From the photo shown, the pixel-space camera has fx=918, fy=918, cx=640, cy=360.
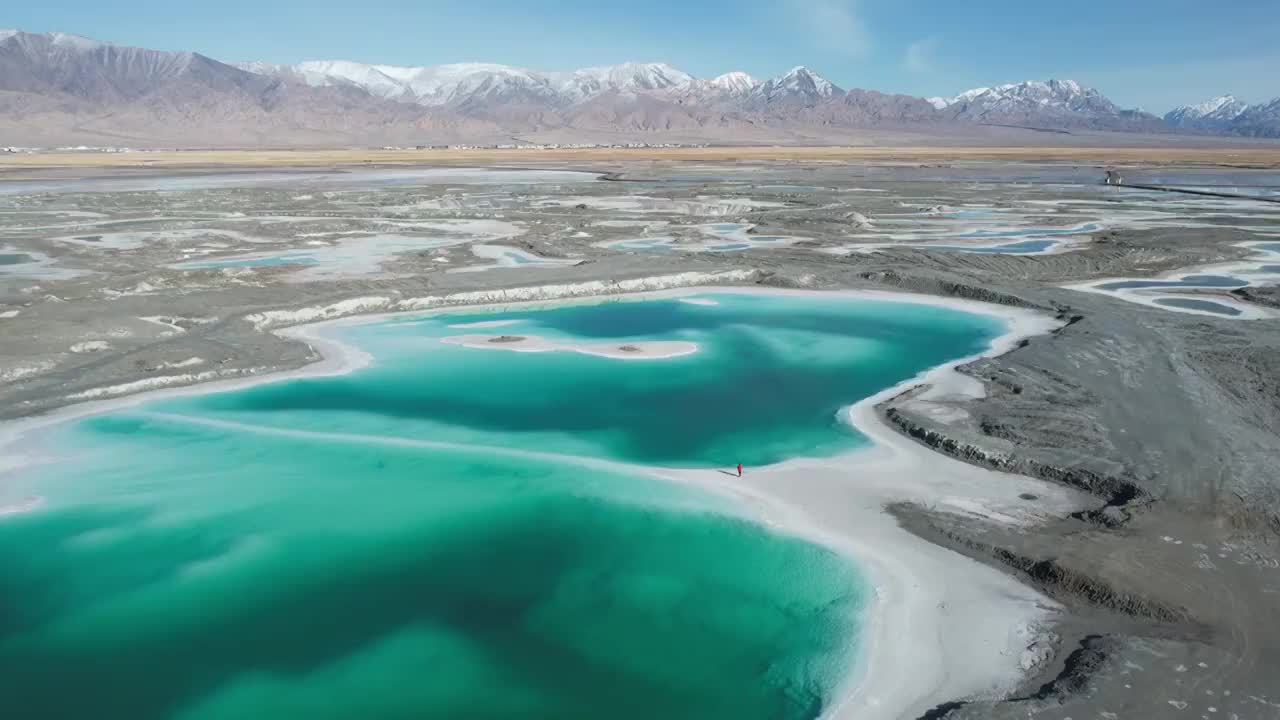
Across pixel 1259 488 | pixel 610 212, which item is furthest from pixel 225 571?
pixel 610 212

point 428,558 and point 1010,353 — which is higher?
point 1010,353

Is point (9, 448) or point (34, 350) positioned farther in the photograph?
point (34, 350)

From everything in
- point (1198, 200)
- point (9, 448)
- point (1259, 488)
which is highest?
point (1198, 200)

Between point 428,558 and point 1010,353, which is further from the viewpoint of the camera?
point 1010,353

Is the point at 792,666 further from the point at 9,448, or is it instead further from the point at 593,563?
the point at 9,448

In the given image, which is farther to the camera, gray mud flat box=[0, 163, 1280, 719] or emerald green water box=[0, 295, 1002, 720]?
gray mud flat box=[0, 163, 1280, 719]
